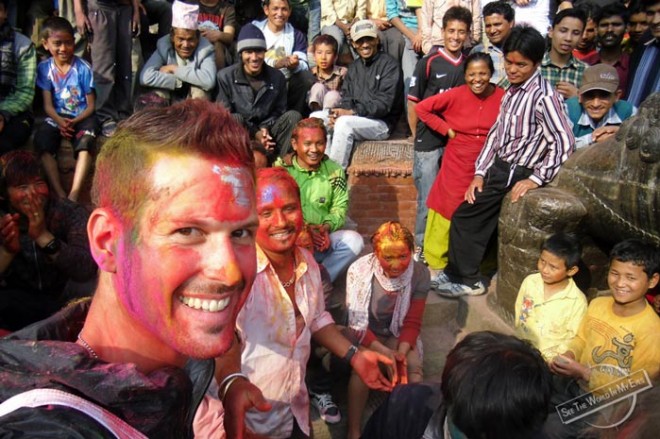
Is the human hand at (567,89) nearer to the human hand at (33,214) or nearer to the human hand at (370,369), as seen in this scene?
the human hand at (370,369)

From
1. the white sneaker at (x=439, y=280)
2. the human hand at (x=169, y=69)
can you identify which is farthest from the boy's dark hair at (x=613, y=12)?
the human hand at (x=169, y=69)

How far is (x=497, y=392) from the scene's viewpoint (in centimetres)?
190

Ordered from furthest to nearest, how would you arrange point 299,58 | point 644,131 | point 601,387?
point 299,58, point 644,131, point 601,387

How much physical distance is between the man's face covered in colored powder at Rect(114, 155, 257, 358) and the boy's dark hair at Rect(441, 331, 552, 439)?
2.98ft

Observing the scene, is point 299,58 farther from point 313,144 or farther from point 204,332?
point 204,332

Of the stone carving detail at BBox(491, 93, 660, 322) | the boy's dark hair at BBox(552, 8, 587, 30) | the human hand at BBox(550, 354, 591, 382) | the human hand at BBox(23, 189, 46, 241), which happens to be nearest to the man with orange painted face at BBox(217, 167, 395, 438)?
the human hand at BBox(550, 354, 591, 382)

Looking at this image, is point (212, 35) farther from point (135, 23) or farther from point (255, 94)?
point (255, 94)

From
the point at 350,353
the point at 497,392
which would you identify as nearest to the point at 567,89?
the point at 350,353

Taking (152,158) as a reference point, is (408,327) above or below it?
below

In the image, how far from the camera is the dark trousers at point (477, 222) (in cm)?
444

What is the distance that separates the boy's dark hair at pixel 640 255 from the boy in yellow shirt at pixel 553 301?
40cm

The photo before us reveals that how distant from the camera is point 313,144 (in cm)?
440

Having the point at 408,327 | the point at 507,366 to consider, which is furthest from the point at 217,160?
the point at 408,327

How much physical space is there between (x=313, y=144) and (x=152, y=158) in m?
3.11
